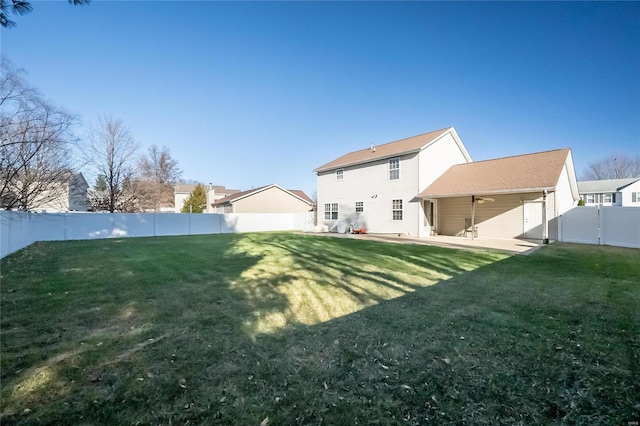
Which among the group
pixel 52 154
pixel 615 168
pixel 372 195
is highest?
pixel 615 168

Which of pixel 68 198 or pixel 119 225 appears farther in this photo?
pixel 68 198

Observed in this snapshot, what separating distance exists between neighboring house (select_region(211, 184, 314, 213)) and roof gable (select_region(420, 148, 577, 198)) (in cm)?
1954

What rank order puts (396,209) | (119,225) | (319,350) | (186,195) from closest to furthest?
(319,350), (396,209), (119,225), (186,195)

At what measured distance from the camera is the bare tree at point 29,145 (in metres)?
10.0

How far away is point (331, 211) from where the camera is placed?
22.9m

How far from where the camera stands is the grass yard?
2.18 m

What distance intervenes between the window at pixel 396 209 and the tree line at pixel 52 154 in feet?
56.0

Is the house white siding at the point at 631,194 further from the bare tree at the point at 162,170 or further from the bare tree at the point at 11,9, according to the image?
the bare tree at the point at 162,170

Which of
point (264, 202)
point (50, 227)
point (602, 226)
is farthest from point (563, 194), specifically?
point (50, 227)

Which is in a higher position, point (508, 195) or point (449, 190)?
point (449, 190)

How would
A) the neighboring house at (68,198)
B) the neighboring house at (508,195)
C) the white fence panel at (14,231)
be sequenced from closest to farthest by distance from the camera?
the white fence panel at (14,231) < the neighboring house at (508,195) < the neighboring house at (68,198)

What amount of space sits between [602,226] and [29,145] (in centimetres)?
2551

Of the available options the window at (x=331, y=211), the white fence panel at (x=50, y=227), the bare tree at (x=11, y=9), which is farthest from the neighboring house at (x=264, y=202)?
Result: the bare tree at (x=11, y=9)

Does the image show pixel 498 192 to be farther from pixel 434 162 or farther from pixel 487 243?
pixel 434 162
